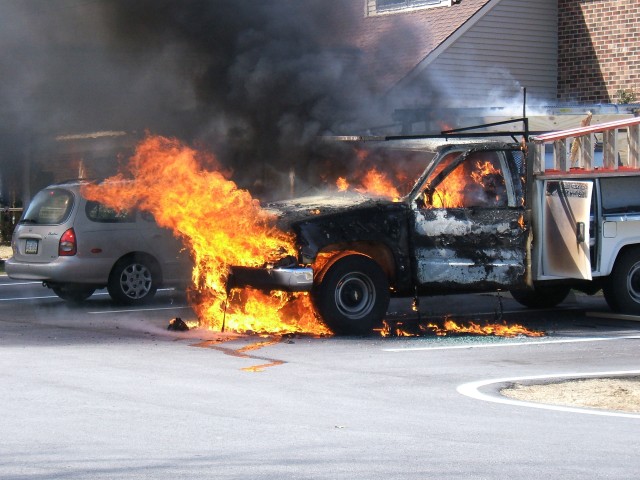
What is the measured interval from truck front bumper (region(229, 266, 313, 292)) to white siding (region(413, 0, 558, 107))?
11.1 meters

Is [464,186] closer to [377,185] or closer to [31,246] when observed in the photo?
[377,185]

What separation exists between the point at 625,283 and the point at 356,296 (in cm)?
348

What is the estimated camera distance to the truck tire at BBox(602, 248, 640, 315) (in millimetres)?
13242

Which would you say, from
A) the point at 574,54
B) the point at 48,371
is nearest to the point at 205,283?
the point at 48,371

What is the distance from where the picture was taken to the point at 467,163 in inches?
490

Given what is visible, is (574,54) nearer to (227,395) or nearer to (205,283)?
(205,283)

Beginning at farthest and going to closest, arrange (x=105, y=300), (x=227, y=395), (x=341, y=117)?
(x=105, y=300)
(x=341, y=117)
(x=227, y=395)

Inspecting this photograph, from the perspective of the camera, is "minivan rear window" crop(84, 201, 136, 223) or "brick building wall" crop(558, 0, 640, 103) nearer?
"minivan rear window" crop(84, 201, 136, 223)

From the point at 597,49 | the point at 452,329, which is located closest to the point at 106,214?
the point at 452,329

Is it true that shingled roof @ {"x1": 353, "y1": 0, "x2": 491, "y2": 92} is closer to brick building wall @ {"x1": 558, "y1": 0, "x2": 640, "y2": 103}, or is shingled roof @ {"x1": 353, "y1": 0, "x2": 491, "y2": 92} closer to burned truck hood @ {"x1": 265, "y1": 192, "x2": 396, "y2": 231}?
brick building wall @ {"x1": 558, "y1": 0, "x2": 640, "y2": 103}

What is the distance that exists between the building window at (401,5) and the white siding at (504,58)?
3.39 feet

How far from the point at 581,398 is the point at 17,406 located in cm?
417

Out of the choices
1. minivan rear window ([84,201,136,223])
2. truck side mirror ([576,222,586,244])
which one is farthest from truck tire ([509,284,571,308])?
minivan rear window ([84,201,136,223])

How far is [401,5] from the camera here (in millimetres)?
22672
